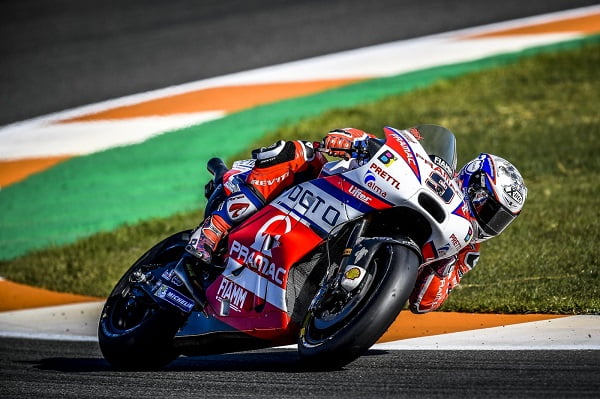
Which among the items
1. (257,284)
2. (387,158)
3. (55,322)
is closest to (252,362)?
(257,284)

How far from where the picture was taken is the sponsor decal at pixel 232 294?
562 centimetres

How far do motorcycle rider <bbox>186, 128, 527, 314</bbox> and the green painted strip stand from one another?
3.88 metres

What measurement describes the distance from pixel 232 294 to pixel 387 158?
115cm

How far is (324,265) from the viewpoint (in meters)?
5.50

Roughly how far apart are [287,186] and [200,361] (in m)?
1.29

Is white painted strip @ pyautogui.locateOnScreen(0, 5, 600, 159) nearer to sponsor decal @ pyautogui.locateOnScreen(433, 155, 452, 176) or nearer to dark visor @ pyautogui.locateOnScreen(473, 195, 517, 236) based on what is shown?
sponsor decal @ pyautogui.locateOnScreen(433, 155, 452, 176)

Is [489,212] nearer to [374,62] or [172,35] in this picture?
[374,62]

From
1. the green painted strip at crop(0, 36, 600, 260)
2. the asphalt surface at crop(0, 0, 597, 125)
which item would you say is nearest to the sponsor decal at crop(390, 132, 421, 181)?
the green painted strip at crop(0, 36, 600, 260)

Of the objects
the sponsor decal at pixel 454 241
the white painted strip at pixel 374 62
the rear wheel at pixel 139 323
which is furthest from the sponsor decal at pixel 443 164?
the white painted strip at pixel 374 62

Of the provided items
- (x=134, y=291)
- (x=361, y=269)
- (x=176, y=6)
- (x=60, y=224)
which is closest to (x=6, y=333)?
(x=134, y=291)

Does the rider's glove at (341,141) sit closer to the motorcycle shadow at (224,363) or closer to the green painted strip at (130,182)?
the motorcycle shadow at (224,363)

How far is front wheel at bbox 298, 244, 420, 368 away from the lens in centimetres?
485

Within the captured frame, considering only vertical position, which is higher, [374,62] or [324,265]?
[324,265]

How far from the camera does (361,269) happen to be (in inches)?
198
